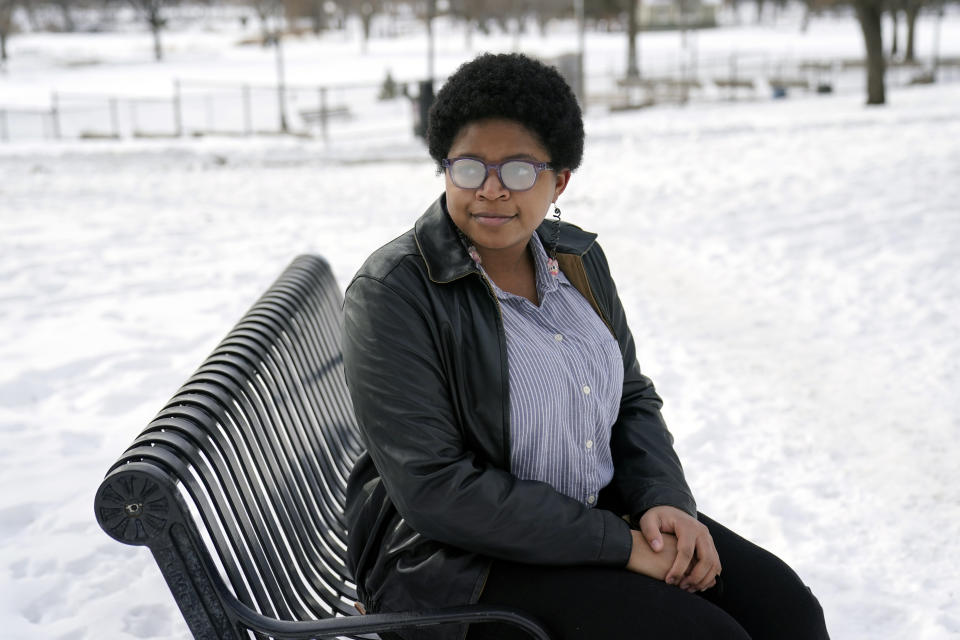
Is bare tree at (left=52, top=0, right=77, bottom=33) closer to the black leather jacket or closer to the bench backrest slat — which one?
the bench backrest slat

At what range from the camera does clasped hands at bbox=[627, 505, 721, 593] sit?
2.46 meters

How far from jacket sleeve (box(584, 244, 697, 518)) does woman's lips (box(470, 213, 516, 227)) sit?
41cm

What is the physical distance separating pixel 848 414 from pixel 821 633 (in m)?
3.22

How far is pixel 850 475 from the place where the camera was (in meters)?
4.89

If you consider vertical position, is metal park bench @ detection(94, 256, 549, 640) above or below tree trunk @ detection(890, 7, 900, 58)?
below

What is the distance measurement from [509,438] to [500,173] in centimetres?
62

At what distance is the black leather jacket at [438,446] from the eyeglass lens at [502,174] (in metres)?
0.12

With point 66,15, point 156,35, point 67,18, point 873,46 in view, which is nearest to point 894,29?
point 873,46

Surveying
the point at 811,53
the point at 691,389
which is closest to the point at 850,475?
the point at 691,389

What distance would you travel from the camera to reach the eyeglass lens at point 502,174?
8.43 feet

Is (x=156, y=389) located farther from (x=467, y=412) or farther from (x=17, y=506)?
(x=467, y=412)

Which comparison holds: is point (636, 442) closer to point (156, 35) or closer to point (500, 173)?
point (500, 173)

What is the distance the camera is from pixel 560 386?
2.58 m

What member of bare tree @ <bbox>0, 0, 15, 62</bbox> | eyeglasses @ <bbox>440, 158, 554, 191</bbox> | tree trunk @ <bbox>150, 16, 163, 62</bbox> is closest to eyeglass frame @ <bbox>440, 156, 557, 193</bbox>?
eyeglasses @ <bbox>440, 158, 554, 191</bbox>
